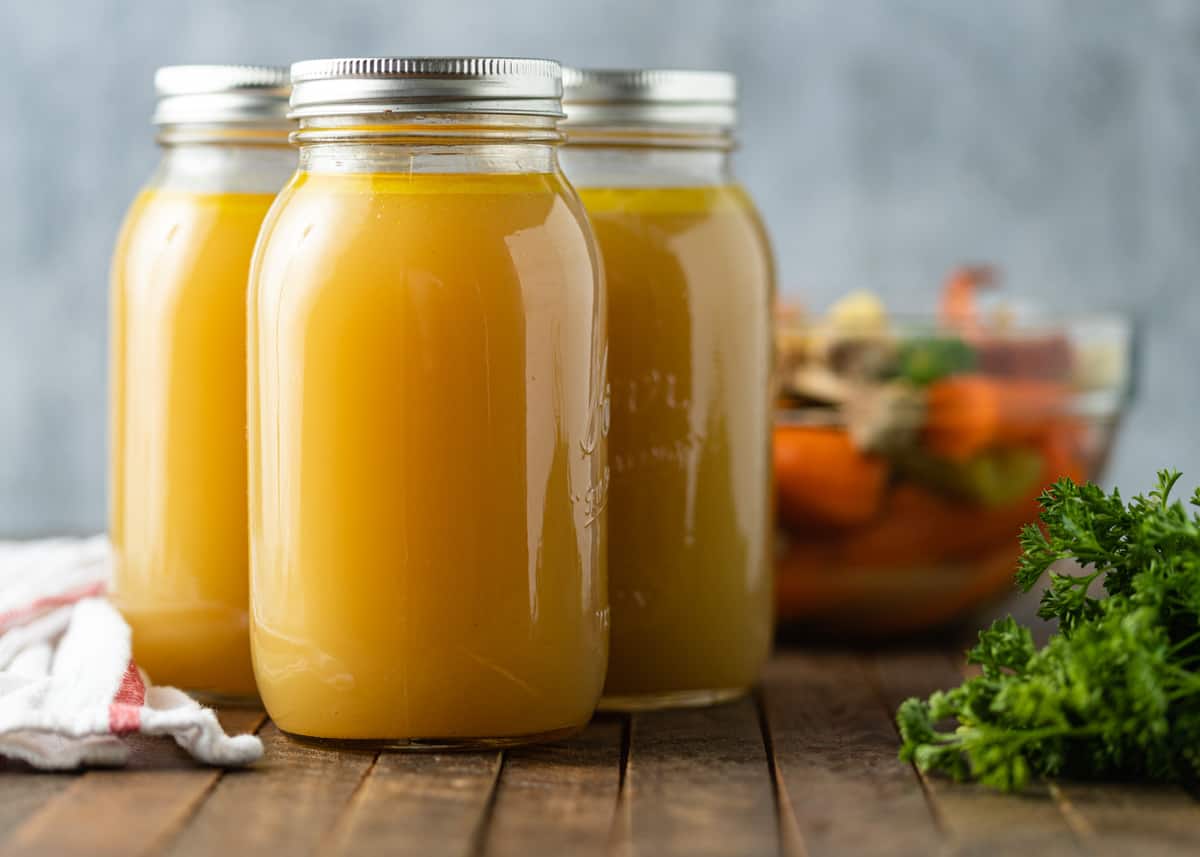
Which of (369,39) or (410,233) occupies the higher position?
(369,39)

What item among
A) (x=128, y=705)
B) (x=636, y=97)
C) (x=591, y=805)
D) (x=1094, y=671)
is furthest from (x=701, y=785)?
(x=636, y=97)

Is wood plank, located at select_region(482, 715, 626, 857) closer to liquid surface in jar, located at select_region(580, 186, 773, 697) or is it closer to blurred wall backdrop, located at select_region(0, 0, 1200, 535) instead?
liquid surface in jar, located at select_region(580, 186, 773, 697)

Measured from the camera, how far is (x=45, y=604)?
1.11 meters

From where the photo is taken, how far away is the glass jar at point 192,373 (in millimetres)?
1021

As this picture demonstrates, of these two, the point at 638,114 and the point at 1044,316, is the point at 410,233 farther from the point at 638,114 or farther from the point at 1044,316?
the point at 1044,316

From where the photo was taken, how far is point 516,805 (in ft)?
2.70

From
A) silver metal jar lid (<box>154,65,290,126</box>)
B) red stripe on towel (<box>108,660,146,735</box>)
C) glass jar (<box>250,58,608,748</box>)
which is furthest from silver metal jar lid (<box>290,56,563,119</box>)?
red stripe on towel (<box>108,660,146,735</box>)

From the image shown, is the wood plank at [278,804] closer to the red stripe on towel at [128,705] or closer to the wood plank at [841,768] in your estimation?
the red stripe on towel at [128,705]

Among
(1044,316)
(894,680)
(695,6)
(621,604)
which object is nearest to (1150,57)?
(695,6)

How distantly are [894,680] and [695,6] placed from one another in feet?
3.51

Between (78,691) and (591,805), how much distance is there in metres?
0.30

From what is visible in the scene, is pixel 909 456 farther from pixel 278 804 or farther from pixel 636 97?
pixel 278 804

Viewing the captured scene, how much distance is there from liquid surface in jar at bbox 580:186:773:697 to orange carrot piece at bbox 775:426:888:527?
20cm

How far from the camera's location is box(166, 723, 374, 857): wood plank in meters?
0.76
